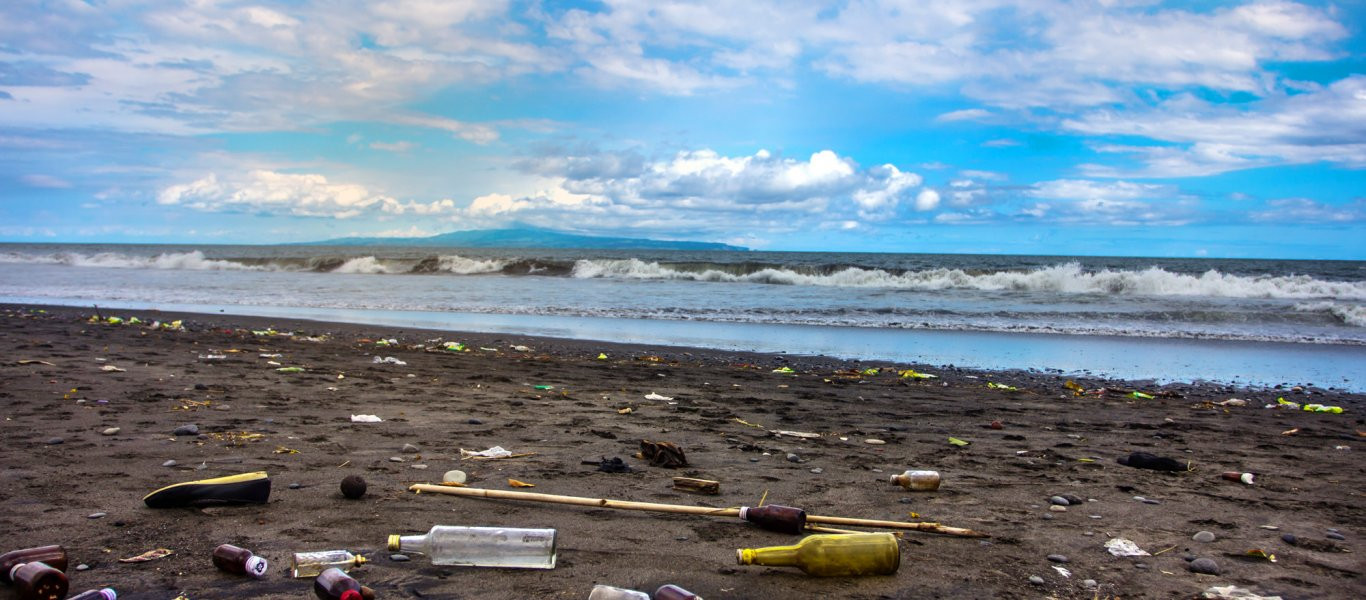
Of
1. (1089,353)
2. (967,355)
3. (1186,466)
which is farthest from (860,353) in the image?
(1186,466)

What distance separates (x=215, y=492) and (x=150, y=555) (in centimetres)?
64

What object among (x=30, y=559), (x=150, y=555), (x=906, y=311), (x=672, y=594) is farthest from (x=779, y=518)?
(x=906, y=311)

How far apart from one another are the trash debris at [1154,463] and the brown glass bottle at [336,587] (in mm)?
4855

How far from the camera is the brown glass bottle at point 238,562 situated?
2.80 m

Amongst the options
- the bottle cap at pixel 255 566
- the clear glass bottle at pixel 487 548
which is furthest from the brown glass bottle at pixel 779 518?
the bottle cap at pixel 255 566

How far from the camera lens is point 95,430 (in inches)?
201

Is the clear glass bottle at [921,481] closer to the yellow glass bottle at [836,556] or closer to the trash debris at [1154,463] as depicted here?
the yellow glass bottle at [836,556]

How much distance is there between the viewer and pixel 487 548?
308cm

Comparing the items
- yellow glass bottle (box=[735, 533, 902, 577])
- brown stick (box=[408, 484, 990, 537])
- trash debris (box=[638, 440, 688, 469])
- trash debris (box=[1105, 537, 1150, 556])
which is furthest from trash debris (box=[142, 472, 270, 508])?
trash debris (box=[1105, 537, 1150, 556])

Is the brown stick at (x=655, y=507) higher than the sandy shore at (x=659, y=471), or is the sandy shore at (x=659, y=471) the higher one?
the brown stick at (x=655, y=507)

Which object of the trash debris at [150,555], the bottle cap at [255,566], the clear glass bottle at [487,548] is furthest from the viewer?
the clear glass bottle at [487,548]

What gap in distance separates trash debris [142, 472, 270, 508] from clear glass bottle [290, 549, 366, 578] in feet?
2.84

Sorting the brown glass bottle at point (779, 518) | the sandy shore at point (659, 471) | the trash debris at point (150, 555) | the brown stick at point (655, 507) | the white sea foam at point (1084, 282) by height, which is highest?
the white sea foam at point (1084, 282)

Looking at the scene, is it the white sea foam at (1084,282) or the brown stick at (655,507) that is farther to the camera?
the white sea foam at (1084,282)
